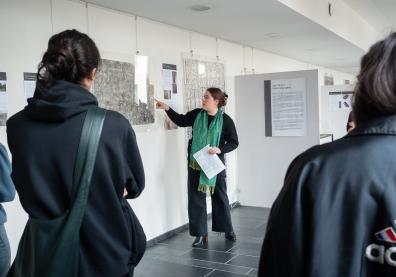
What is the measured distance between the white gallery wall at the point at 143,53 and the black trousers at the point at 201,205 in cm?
40

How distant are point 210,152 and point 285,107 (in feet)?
5.32

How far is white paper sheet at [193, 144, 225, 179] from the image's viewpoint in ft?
12.4

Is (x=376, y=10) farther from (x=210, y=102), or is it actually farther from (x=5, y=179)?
(x=5, y=179)

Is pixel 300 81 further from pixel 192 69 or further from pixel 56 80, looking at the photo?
pixel 56 80

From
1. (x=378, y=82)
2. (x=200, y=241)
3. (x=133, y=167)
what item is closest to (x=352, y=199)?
(x=378, y=82)

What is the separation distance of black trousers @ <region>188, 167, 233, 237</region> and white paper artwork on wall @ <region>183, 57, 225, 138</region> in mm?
807

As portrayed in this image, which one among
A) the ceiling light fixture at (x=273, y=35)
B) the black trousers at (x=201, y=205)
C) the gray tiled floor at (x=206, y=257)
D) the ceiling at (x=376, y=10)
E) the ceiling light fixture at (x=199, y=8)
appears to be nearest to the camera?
the gray tiled floor at (x=206, y=257)

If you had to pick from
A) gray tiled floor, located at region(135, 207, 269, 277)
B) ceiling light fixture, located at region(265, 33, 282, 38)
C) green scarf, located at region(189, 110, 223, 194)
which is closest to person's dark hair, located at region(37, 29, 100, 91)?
gray tiled floor, located at region(135, 207, 269, 277)

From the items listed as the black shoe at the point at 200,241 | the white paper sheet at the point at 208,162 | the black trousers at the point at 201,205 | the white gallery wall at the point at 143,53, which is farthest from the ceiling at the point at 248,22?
the black shoe at the point at 200,241

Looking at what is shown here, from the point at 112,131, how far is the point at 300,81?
3.94m

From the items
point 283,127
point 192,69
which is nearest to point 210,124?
point 192,69

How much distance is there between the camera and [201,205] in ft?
12.8

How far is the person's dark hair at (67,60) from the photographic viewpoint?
1.39 meters

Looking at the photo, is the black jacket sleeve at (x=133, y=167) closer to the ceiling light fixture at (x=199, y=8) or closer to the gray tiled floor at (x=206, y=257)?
the gray tiled floor at (x=206, y=257)
